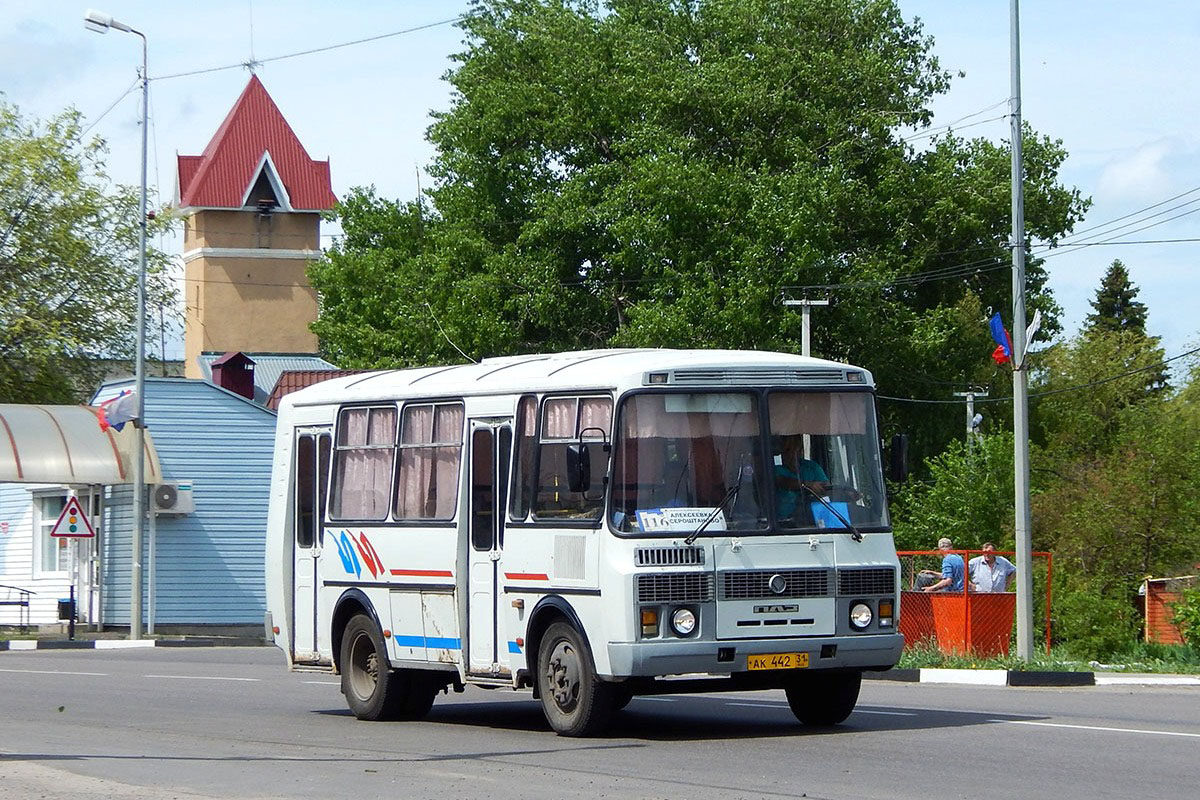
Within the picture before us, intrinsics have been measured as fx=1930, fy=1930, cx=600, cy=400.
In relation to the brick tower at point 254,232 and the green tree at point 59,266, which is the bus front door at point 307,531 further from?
the brick tower at point 254,232

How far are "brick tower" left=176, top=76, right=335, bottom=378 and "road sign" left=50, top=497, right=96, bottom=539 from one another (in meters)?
53.3

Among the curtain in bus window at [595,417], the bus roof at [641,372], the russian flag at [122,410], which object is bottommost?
the curtain in bus window at [595,417]

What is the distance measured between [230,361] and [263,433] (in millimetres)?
16761

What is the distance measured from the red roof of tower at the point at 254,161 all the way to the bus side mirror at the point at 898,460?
7784 cm

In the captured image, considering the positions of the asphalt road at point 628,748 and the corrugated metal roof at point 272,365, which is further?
the corrugated metal roof at point 272,365

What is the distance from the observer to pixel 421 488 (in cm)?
1652

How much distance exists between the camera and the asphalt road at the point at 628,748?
1108 cm

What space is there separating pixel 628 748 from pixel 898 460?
3.15 meters

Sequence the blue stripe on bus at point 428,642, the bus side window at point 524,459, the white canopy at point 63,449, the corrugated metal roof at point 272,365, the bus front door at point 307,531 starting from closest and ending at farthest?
the bus side window at point 524,459
the blue stripe on bus at point 428,642
the bus front door at point 307,531
the white canopy at point 63,449
the corrugated metal roof at point 272,365

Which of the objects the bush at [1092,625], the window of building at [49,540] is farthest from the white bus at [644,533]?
the window of building at [49,540]

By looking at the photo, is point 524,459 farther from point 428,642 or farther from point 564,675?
point 428,642

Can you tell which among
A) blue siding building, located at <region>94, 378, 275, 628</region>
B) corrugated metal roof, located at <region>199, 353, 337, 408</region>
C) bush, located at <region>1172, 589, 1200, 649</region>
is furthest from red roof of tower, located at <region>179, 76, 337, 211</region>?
bush, located at <region>1172, 589, 1200, 649</region>

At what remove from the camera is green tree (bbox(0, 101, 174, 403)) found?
53062 millimetres

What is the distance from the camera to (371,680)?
17.1 m
